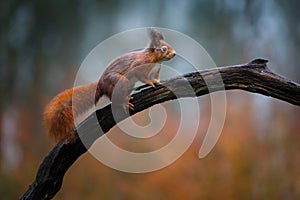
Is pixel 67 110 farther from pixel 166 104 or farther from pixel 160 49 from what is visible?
pixel 166 104

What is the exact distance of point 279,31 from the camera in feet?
10.4

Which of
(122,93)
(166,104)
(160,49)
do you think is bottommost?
(166,104)

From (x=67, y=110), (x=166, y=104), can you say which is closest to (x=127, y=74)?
(x=67, y=110)

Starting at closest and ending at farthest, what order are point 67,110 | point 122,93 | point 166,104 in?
1. point 122,93
2. point 67,110
3. point 166,104

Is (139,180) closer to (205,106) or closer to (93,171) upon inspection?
(93,171)

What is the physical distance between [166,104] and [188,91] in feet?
3.25

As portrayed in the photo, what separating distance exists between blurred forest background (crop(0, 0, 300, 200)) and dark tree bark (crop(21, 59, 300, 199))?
3.38 feet

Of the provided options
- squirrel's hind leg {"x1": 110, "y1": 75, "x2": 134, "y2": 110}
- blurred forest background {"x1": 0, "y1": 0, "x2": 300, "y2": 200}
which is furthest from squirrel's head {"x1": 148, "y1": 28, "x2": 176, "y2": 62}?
blurred forest background {"x1": 0, "y1": 0, "x2": 300, "y2": 200}

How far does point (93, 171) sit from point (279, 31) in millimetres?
Answer: 1501

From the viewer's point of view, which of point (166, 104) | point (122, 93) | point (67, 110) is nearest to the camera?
point (122, 93)

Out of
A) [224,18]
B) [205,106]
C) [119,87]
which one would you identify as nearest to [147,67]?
[119,87]

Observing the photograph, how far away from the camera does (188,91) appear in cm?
203

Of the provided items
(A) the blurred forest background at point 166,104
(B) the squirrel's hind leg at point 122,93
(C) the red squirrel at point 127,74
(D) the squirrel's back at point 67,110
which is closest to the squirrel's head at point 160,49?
(C) the red squirrel at point 127,74

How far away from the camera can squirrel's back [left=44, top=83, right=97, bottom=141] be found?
2.22 m
